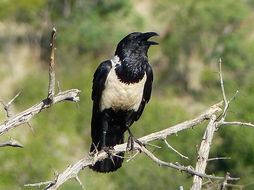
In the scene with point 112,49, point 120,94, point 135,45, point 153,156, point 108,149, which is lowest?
point 153,156

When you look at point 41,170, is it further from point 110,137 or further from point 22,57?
point 110,137

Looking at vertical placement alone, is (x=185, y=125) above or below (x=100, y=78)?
below

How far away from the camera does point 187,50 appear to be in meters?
53.1

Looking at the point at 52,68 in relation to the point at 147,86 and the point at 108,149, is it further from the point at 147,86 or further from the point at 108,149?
the point at 147,86

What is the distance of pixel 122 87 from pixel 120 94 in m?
0.09

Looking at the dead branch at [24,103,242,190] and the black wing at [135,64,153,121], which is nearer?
the dead branch at [24,103,242,190]

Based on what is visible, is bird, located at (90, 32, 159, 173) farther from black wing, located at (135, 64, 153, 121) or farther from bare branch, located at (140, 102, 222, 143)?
bare branch, located at (140, 102, 222, 143)

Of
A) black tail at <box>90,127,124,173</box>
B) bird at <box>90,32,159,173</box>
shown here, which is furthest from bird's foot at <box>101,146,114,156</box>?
black tail at <box>90,127,124,173</box>

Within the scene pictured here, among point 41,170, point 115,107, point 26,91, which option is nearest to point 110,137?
point 115,107

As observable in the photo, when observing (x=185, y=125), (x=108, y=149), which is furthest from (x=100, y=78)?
(x=185, y=125)

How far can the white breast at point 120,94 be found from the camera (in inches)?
357

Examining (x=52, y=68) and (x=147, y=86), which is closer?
(x=52, y=68)

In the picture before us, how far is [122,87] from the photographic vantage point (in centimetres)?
905

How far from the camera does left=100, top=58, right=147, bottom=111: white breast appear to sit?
29.8ft
